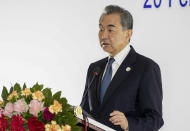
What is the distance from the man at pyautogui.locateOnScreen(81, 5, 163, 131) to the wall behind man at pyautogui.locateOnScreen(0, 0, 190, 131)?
3.42 ft

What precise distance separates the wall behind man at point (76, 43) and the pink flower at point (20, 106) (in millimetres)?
1919

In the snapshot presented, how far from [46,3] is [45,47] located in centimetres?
50

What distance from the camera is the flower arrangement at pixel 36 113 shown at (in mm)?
1127

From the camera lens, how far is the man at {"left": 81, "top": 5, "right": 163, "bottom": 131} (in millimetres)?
1743

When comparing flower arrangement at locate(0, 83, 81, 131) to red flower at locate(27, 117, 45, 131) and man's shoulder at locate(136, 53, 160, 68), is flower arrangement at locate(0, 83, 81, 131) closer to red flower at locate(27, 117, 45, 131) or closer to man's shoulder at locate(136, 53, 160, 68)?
red flower at locate(27, 117, 45, 131)

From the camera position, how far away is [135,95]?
182 centimetres

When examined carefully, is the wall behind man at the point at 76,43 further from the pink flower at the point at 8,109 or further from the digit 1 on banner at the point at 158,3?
the pink flower at the point at 8,109

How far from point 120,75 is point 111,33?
26 centimetres

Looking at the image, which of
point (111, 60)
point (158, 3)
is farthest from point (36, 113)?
point (158, 3)

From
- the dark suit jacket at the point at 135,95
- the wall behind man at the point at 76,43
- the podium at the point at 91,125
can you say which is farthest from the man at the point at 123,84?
the wall behind man at the point at 76,43

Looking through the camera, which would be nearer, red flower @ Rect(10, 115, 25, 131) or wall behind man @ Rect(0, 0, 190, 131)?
red flower @ Rect(10, 115, 25, 131)

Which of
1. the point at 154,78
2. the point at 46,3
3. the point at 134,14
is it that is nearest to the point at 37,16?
the point at 46,3

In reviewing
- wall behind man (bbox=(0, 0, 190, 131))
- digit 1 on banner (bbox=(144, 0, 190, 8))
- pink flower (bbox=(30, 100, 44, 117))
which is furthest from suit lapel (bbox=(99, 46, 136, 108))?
digit 1 on banner (bbox=(144, 0, 190, 8))

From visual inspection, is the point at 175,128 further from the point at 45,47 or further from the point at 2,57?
the point at 2,57
